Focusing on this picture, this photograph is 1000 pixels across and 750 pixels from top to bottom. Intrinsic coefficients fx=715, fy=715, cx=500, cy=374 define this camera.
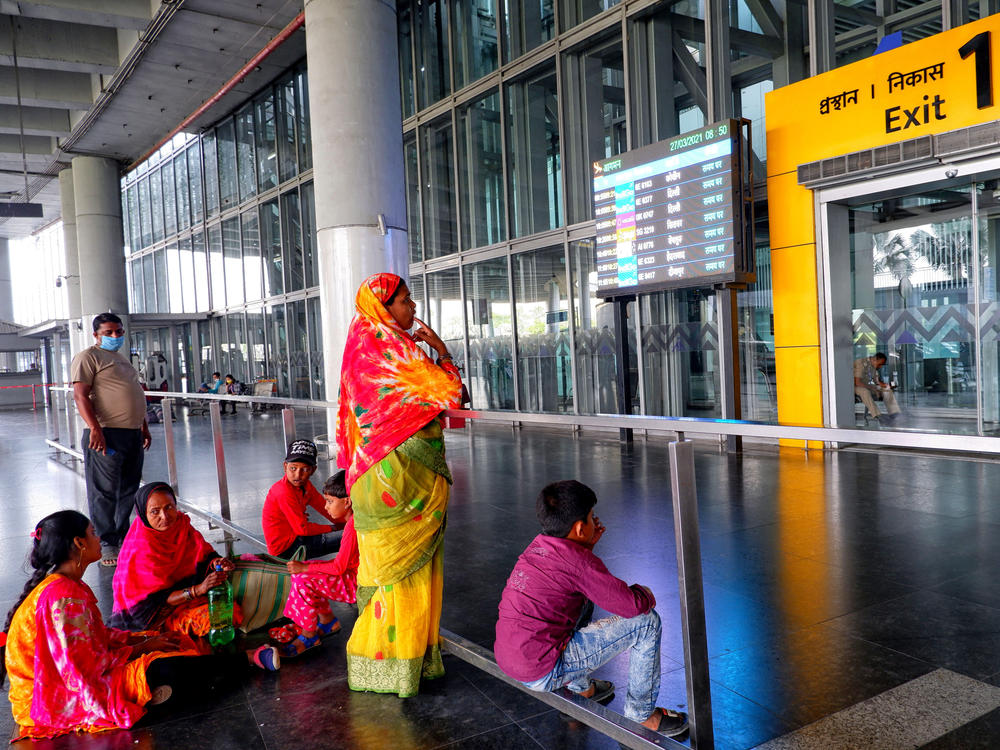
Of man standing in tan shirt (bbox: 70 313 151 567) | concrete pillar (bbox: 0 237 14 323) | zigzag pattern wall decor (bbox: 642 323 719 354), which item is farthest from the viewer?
concrete pillar (bbox: 0 237 14 323)

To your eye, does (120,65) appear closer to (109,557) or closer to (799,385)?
(109,557)

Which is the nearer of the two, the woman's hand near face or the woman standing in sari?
the woman standing in sari

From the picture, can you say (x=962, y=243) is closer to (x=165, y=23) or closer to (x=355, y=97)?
(x=355, y=97)

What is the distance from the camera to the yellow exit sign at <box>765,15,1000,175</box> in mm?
6281

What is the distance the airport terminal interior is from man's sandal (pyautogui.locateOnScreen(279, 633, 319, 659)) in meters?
0.04

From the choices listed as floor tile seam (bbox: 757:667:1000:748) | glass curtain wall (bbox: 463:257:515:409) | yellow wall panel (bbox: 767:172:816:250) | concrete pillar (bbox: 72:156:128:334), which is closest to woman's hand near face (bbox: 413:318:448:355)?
floor tile seam (bbox: 757:667:1000:748)

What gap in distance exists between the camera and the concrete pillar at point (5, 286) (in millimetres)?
42312

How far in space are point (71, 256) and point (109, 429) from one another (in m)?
21.4

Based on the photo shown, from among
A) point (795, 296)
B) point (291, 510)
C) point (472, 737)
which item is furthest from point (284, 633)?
point (795, 296)

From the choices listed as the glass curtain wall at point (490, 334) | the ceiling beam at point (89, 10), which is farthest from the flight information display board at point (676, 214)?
the ceiling beam at point (89, 10)

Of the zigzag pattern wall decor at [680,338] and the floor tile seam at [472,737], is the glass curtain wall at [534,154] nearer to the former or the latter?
the zigzag pattern wall decor at [680,338]

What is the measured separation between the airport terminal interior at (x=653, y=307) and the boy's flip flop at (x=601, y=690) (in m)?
0.07

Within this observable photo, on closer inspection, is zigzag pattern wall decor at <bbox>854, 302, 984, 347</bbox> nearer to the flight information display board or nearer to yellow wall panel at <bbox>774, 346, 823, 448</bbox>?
yellow wall panel at <bbox>774, 346, 823, 448</bbox>

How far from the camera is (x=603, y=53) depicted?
35.2ft
